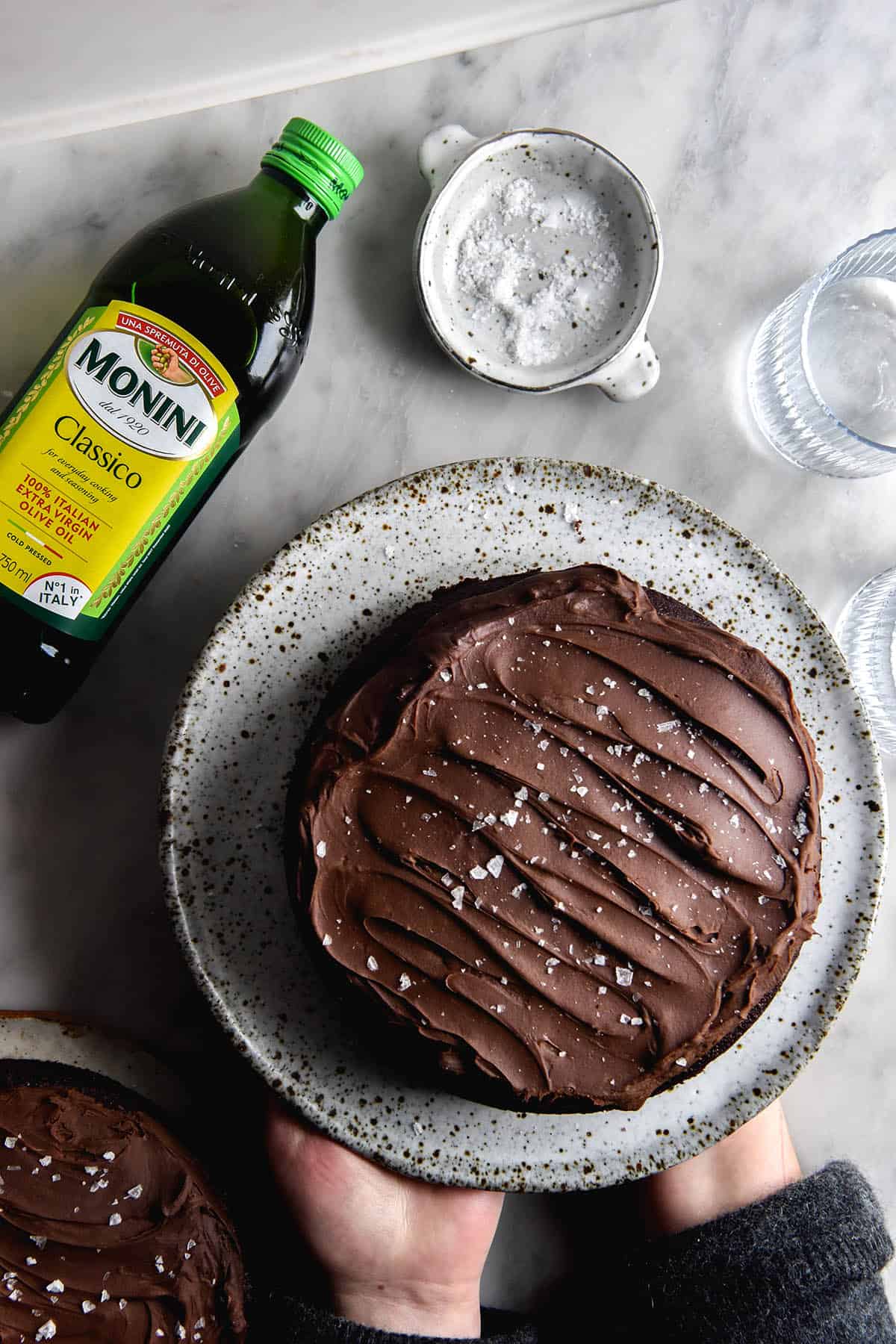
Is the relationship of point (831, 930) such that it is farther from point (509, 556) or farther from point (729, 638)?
point (509, 556)

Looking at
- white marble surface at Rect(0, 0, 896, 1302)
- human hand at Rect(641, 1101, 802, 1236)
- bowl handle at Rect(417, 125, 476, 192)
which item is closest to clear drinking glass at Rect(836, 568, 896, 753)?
white marble surface at Rect(0, 0, 896, 1302)

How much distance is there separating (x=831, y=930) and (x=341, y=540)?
2.89 ft

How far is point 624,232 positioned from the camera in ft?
5.12

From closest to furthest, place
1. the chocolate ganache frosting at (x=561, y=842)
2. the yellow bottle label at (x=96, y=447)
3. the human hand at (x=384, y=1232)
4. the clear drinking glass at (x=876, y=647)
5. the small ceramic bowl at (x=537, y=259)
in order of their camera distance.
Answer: the chocolate ganache frosting at (x=561, y=842)
the yellow bottle label at (x=96, y=447)
the human hand at (x=384, y=1232)
the small ceramic bowl at (x=537, y=259)
the clear drinking glass at (x=876, y=647)

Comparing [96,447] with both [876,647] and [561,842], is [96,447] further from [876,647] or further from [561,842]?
[876,647]

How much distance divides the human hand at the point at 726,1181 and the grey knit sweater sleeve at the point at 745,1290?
0.05 meters

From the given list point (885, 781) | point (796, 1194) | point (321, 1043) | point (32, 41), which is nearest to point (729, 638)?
point (885, 781)

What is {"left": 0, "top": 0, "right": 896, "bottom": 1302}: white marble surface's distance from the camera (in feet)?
5.02

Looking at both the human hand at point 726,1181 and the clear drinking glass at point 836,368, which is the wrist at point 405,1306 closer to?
the human hand at point 726,1181

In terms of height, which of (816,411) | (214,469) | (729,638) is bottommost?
(214,469)

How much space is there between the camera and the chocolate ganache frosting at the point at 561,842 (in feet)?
3.72

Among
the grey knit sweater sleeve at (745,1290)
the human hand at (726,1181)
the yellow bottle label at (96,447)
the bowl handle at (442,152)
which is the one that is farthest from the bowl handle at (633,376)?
the grey knit sweater sleeve at (745,1290)

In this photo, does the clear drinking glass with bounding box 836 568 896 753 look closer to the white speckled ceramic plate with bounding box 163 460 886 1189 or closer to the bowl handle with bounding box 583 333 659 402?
the white speckled ceramic plate with bounding box 163 460 886 1189

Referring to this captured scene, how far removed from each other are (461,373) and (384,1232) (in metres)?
1.28
